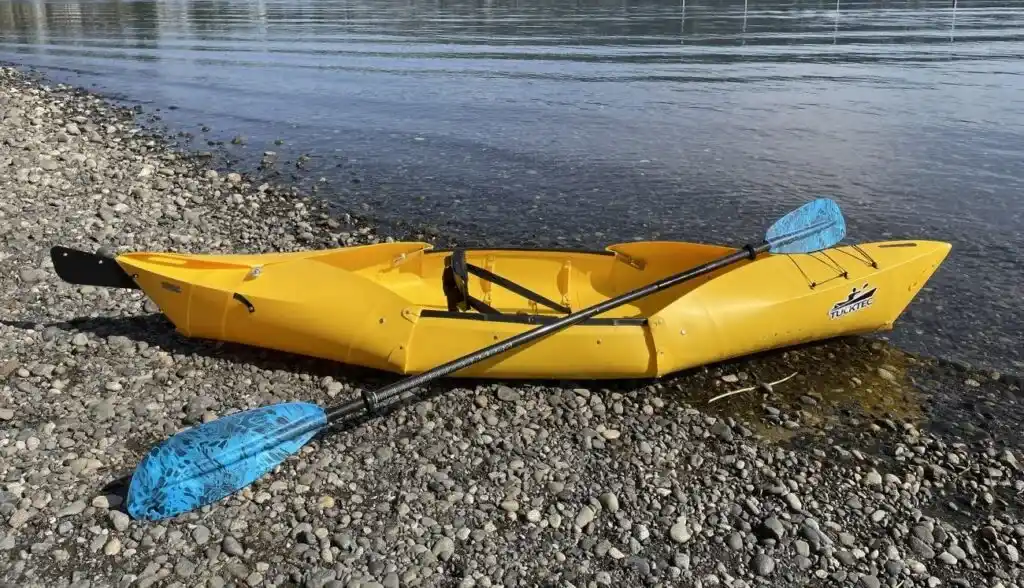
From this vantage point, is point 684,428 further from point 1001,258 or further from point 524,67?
point 524,67

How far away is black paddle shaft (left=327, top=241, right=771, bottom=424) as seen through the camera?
5508 millimetres

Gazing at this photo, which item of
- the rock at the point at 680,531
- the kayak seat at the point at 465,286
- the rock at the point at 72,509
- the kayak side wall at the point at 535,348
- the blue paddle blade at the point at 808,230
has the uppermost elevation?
the blue paddle blade at the point at 808,230

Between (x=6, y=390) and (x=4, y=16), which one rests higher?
(x=4, y=16)

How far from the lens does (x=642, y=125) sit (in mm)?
17625

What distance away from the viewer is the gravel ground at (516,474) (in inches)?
183

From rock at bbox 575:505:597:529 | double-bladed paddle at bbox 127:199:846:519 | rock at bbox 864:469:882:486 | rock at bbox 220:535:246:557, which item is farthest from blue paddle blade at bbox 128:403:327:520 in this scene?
rock at bbox 864:469:882:486

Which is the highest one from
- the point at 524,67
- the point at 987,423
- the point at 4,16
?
the point at 4,16

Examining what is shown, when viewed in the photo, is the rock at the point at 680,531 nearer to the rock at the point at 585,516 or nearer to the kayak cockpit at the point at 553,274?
the rock at the point at 585,516

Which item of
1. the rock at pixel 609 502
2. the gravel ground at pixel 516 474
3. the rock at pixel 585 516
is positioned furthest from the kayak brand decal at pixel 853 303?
the rock at pixel 585 516

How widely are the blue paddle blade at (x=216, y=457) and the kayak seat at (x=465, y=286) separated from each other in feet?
6.18

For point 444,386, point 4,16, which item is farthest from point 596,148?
point 4,16

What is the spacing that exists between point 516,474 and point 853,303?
12.0 ft

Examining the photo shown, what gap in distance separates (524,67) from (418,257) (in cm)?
2093

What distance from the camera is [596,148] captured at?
15.6 m
